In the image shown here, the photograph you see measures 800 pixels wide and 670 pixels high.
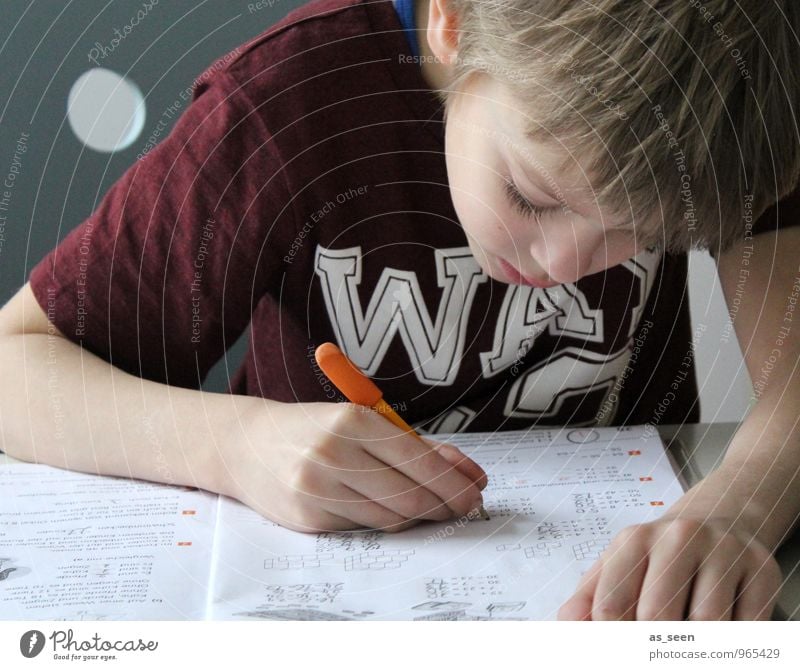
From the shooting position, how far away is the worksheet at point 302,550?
12.6 inches

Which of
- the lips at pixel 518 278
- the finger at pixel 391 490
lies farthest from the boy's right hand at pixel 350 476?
the lips at pixel 518 278

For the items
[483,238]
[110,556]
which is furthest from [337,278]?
[110,556]

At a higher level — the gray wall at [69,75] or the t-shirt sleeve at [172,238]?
the gray wall at [69,75]

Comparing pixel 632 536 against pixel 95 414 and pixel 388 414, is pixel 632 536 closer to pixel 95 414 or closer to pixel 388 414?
pixel 388 414

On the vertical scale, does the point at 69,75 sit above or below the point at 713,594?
above

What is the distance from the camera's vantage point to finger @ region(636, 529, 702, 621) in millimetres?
316

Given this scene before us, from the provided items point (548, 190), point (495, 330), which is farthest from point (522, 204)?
point (495, 330)

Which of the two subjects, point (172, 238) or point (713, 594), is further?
point (172, 238)

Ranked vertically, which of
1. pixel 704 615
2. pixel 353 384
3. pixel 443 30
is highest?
pixel 443 30

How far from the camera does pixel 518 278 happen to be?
452 millimetres

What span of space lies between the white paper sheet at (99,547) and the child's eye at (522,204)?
179 mm

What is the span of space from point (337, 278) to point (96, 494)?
0.53 ft

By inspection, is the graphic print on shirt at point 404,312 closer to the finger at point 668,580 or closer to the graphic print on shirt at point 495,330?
the graphic print on shirt at point 495,330

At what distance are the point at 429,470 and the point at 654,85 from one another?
168 mm
